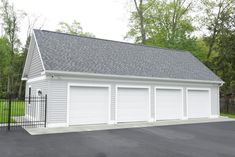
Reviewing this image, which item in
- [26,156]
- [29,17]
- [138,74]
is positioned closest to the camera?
[26,156]

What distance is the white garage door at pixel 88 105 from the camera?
1213cm

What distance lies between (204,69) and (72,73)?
1171 cm

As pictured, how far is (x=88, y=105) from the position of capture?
12609mm

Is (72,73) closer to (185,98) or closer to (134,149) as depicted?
(134,149)

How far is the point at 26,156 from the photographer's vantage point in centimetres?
641

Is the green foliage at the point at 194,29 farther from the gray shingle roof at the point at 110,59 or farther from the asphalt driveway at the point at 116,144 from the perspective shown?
the asphalt driveway at the point at 116,144

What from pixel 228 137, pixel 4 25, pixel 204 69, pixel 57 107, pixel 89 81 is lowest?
pixel 228 137

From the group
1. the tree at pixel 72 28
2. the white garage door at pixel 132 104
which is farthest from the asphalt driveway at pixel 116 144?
the tree at pixel 72 28

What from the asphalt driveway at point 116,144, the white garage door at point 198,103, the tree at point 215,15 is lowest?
the asphalt driveway at point 116,144

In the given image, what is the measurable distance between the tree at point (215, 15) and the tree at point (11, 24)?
89.6ft

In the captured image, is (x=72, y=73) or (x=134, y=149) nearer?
(x=134, y=149)

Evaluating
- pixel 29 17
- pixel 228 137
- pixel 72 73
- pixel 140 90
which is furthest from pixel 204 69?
pixel 29 17

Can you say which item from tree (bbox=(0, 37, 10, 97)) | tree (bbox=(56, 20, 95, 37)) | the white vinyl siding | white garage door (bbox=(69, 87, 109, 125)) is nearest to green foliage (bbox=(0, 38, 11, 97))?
tree (bbox=(0, 37, 10, 97))

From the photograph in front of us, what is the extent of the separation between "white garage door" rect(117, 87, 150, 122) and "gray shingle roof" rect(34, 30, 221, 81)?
1.11m
